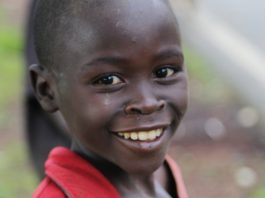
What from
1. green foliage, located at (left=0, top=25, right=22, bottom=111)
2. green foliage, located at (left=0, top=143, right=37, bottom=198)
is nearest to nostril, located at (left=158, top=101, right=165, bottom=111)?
green foliage, located at (left=0, top=143, right=37, bottom=198)

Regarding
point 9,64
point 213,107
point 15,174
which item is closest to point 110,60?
point 15,174

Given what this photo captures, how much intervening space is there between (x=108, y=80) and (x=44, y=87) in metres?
0.28

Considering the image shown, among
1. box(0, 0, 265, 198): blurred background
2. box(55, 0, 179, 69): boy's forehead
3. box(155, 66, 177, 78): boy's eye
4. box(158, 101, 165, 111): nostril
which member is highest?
box(55, 0, 179, 69): boy's forehead

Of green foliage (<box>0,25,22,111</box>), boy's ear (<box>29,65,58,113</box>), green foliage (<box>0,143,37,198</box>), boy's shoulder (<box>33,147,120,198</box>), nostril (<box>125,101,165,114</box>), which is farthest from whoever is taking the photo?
green foliage (<box>0,25,22,111</box>)

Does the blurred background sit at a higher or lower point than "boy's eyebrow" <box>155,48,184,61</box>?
lower

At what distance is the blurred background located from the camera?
5.01 metres

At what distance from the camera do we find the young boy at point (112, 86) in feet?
6.09

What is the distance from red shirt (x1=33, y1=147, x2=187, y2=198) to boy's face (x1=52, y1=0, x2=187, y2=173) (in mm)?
64

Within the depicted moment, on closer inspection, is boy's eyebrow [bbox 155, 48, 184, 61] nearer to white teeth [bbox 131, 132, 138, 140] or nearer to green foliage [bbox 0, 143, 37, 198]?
white teeth [bbox 131, 132, 138, 140]

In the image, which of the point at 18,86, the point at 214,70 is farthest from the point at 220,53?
the point at 18,86

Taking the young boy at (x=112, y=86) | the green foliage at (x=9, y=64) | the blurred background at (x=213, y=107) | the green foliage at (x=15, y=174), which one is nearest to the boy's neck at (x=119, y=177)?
the young boy at (x=112, y=86)

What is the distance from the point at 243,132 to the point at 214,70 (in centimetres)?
110

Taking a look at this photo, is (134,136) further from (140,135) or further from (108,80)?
(108,80)

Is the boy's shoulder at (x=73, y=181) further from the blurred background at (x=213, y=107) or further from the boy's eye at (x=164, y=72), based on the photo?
the blurred background at (x=213, y=107)
